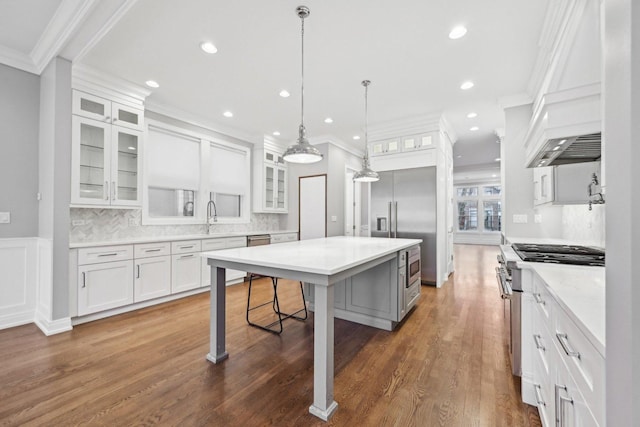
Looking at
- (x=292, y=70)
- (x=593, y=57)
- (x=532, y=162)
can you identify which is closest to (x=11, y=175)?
(x=292, y=70)

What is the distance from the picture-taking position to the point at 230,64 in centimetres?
317

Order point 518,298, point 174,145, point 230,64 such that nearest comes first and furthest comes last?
point 518,298
point 230,64
point 174,145

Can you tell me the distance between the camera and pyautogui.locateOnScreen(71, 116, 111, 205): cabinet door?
318cm

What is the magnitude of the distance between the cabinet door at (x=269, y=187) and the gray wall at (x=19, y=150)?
11.4ft

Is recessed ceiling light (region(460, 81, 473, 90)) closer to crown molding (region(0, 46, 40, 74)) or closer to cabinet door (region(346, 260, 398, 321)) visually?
cabinet door (region(346, 260, 398, 321))

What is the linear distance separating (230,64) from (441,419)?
12.2ft

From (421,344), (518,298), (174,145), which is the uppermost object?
(174,145)

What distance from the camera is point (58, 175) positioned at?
2805mm

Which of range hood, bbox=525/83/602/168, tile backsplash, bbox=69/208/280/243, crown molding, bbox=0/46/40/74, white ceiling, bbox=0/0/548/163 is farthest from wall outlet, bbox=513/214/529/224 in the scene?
crown molding, bbox=0/46/40/74

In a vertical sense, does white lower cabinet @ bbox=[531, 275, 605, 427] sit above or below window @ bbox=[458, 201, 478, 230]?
below

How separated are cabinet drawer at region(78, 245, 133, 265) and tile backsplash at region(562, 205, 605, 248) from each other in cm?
472

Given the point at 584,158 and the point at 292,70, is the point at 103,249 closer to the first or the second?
the point at 292,70

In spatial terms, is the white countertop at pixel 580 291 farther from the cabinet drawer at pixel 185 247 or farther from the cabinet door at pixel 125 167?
the cabinet door at pixel 125 167

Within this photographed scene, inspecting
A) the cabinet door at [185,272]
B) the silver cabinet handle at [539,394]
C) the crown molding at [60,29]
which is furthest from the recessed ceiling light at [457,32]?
the cabinet door at [185,272]
